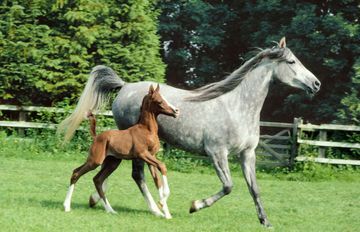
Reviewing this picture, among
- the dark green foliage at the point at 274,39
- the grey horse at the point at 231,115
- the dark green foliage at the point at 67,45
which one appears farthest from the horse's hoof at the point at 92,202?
the dark green foliage at the point at 274,39

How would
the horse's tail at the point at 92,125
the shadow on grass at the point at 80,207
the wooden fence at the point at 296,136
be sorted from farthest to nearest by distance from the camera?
the wooden fence at the point at 296,136
the shadow on grass at the point at 80,207
the horse's tail at the point at 92,125

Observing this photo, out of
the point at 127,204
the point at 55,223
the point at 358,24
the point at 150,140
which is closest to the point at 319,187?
the point at 127,204

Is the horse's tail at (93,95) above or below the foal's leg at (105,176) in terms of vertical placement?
above

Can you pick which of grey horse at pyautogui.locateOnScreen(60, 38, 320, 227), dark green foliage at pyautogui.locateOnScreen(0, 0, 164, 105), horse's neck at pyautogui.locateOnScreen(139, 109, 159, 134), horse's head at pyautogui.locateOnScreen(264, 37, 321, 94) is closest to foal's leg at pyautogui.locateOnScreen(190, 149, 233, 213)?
grey horse at pyautogui.locateOnScreen(60, 38, 320, 227)

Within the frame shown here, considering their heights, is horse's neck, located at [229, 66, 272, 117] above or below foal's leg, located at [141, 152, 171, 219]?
above

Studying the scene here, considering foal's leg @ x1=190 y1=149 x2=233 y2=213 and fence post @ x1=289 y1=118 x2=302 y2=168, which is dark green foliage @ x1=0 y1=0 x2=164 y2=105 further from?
foal's leg @ x1=190 y1=149 x2=233 y2=213

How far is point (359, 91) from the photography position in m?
21.8

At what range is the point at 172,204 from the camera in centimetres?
1088

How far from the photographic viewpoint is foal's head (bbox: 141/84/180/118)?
352 inches

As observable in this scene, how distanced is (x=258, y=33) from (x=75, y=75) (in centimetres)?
1068

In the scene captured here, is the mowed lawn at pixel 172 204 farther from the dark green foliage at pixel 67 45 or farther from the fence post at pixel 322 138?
the dark green foliage at pixel 67 45

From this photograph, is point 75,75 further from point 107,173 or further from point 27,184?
point 107,173

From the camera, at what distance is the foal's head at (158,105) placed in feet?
29.4

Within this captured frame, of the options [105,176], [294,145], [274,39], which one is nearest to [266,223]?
[105,176]
